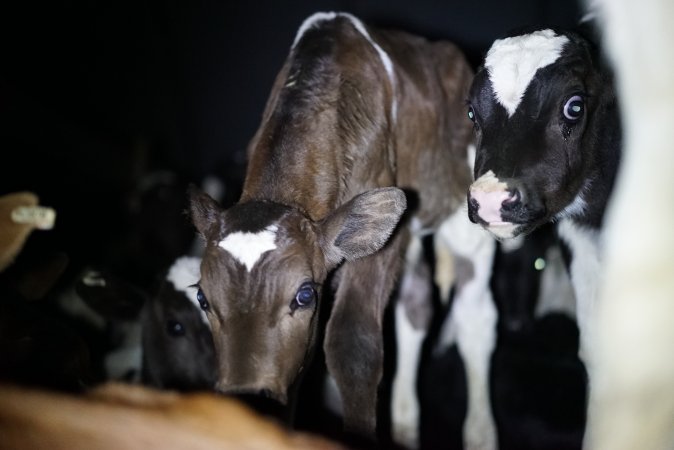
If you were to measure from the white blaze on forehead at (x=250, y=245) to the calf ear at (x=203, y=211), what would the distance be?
0.21 meters

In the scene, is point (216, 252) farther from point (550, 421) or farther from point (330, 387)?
point (550, 421)

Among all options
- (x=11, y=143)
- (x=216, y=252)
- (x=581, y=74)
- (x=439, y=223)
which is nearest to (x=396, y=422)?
(x=439, y=223)

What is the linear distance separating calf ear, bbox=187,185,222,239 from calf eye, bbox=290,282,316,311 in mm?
358

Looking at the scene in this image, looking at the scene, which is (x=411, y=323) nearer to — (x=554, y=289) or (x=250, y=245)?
(x=554, y=289)

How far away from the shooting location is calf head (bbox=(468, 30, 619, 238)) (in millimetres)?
1964

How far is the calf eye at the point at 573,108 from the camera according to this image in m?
2.07

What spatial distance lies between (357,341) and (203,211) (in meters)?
0.67

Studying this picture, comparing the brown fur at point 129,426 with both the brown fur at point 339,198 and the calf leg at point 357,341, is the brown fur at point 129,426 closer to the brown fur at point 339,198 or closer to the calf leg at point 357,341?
the brown fur at point 339,198

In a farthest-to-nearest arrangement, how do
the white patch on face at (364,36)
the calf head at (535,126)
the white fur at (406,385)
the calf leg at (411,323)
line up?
the calf leg at (411,323) → the white fur at (406,385) → the white patch on face at (364,36) → the calf head at (535,126)

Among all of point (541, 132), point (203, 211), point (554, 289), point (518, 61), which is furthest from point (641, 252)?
point (554, 289)

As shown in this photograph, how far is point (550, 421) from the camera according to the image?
277 cm

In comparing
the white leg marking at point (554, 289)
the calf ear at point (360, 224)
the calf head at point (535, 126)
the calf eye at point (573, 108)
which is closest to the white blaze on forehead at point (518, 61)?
the calf head at point (535, 126)

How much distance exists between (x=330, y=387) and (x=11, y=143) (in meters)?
2.64

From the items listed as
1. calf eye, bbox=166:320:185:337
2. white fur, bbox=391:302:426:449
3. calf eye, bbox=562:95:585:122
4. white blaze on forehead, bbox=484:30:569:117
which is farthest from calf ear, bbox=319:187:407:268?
white fur, bbox=391:302:426:449
